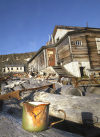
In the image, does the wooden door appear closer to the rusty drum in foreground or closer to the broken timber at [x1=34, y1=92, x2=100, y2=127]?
the broken timber at [x1=34, y1=92, x2=100, y2=127]

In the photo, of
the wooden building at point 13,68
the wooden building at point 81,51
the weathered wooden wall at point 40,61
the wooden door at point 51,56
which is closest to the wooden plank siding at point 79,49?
the wooden building at point 81,51

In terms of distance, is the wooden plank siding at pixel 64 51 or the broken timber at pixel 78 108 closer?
the broken timber at pixel 78 108

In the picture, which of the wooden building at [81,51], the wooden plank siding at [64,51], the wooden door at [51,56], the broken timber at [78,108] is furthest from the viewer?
the wooden door at [51,56]

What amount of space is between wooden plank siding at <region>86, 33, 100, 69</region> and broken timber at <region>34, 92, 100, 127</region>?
11.1 meters

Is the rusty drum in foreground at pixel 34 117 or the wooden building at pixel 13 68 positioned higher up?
the wooden building at pixel 13 68

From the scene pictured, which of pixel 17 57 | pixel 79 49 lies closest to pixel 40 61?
pixel 79 49

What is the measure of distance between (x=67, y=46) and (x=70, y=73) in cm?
356

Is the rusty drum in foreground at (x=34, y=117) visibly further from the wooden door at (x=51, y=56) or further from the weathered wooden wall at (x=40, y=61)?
the weathered wooden wall at (x=40, y=61)

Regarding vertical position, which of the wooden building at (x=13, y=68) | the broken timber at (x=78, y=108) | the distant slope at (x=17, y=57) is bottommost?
the broken timber at (x=78, y=108)

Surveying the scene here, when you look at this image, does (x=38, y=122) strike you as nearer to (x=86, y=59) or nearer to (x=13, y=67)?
(x=86, y=59)

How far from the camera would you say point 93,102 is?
12.4ft

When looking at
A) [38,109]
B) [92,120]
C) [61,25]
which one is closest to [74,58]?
[61,25]

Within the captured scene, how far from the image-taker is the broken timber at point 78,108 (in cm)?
353

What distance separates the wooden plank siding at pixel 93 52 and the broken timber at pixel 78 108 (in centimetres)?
1110
